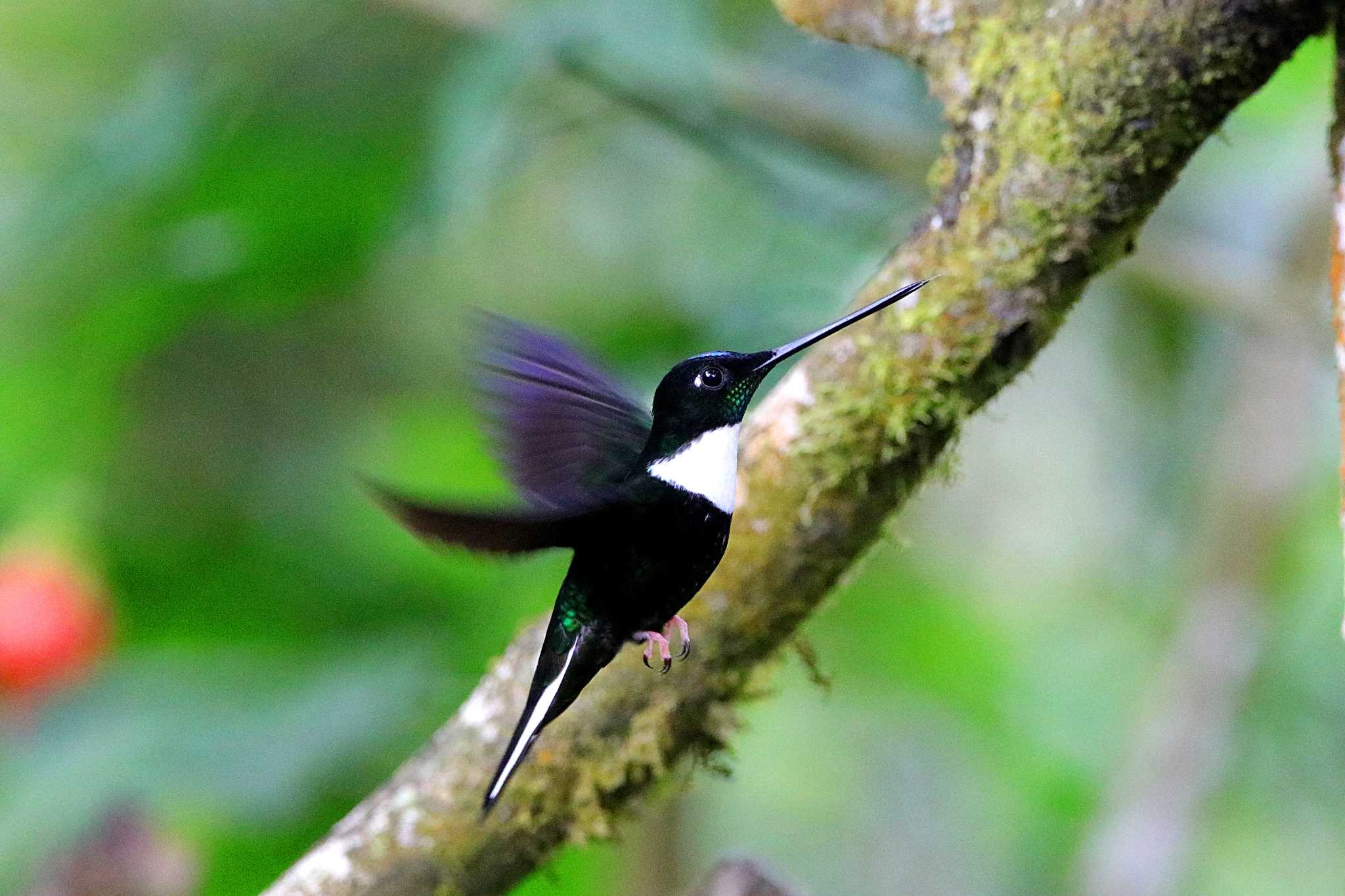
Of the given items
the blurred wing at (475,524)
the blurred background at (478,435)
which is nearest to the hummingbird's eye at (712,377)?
the blurred wing at (475,524)

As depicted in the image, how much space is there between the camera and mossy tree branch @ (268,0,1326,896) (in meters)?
1.12

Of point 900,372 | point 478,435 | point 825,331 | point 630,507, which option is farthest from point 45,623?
point 825,331

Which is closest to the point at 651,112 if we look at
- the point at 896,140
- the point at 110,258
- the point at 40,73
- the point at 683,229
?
the point at 896,140

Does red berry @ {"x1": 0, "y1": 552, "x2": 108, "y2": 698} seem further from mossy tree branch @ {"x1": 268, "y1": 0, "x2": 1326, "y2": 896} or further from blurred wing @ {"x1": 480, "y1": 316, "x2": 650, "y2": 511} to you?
blurred wing @ {"x1": 480, "y1": 316, "x2": 650, "y2": 511}

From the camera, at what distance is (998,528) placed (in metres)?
4.49

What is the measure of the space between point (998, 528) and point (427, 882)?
3.47m

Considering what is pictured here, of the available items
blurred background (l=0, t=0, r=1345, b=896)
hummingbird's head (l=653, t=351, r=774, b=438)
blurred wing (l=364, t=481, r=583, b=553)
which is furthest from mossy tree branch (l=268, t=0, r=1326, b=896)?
blurred wing (l=364, t=481, r=583, b=553)

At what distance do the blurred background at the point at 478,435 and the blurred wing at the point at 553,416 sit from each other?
579 millimetres

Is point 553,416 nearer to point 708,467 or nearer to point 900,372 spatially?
point 708,467

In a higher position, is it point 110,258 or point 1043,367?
point 110,258

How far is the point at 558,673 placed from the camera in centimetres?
87

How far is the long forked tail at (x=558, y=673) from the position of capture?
823mm

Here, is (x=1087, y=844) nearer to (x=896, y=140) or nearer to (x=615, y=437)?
(x=896, y=140)

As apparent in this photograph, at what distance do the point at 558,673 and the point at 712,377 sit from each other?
19 centimetres
